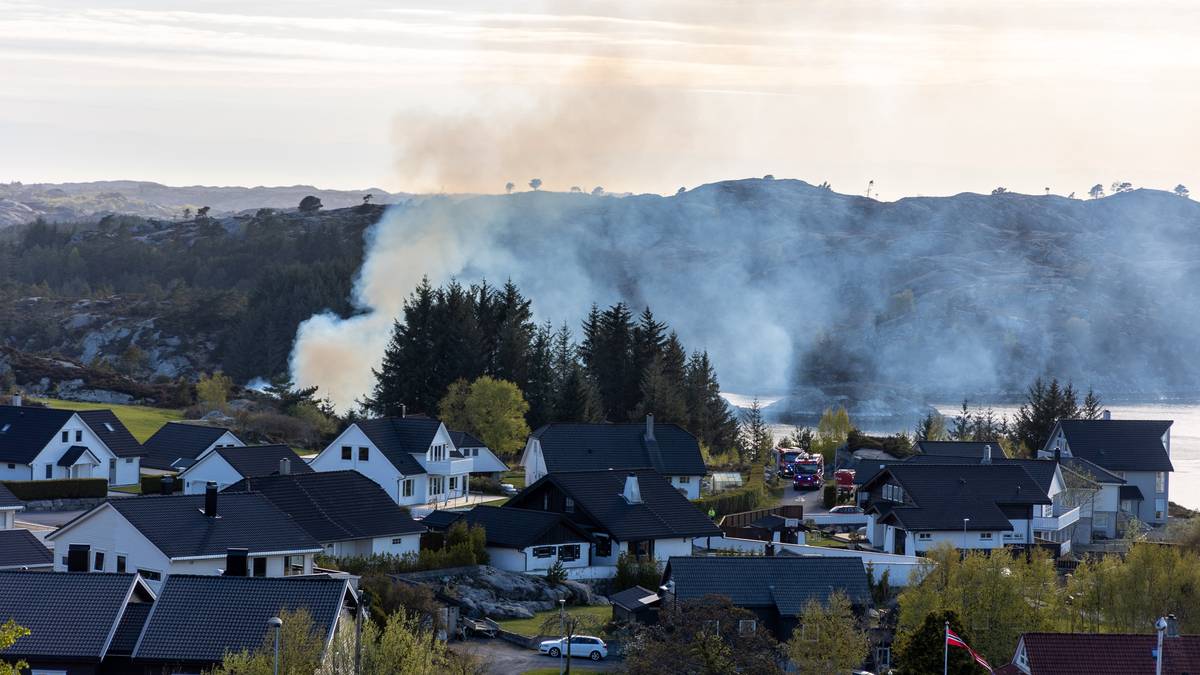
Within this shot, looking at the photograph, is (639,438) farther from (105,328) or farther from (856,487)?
(105,328)

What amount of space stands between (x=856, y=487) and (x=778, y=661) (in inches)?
1130

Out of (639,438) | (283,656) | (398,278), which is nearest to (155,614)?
(283,656)

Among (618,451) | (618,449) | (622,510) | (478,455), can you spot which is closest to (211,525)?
(622,510)

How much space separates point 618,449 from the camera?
6316 cm

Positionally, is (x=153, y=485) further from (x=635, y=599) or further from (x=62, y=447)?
(x=635, y=599)

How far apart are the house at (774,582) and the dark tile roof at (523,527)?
766cm

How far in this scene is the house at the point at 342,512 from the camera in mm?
44906

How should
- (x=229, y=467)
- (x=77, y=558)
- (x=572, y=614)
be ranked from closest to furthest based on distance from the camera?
(x=77, y=558)
(x=572, y=614)
(x=229, y=467)

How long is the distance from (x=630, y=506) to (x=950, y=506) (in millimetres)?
11481

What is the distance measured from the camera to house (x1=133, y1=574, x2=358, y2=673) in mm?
27766

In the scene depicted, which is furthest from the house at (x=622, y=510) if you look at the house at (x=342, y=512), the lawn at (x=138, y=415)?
the lawn at (x=138, y=415)

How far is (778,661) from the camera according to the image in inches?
1415

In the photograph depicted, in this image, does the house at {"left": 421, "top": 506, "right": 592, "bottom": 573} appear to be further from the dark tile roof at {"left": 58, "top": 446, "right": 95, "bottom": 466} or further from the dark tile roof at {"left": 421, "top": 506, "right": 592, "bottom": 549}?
the dark tile roof at {"left": 58, "top": 446, "right": 95, "bottom": 466}

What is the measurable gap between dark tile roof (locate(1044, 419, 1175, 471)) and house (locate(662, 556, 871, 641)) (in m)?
31.1
